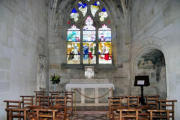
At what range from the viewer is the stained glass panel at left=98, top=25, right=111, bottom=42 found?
493 inches

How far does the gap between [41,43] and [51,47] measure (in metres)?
1.58

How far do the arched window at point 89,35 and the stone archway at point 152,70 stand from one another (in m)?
2.23

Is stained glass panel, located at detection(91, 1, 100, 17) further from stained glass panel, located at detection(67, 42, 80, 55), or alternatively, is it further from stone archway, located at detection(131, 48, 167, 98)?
stone archway, located at detection(131, 48, 167, 98)

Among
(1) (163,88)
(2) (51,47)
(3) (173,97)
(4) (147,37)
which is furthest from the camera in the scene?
(2) (51,47)

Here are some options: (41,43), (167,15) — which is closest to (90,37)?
(41,43)

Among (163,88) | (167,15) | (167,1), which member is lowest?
(163,88)

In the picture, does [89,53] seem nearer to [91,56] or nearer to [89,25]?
[91,56]

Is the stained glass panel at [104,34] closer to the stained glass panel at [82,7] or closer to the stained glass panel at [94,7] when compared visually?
the stained glass panel at [94,7]

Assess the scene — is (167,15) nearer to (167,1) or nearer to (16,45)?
(167,1)

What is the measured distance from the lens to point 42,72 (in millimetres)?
10297

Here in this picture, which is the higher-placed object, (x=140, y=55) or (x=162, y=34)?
(x=162, y=34)

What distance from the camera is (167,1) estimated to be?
7.12 meters

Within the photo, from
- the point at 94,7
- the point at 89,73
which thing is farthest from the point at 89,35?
the point at 89,73

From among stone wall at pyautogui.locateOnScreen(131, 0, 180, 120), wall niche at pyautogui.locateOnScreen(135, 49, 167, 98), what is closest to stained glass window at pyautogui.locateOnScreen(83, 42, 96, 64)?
stone wall at pyautogui.locateOnScreen(131, 0, 180, 120)
